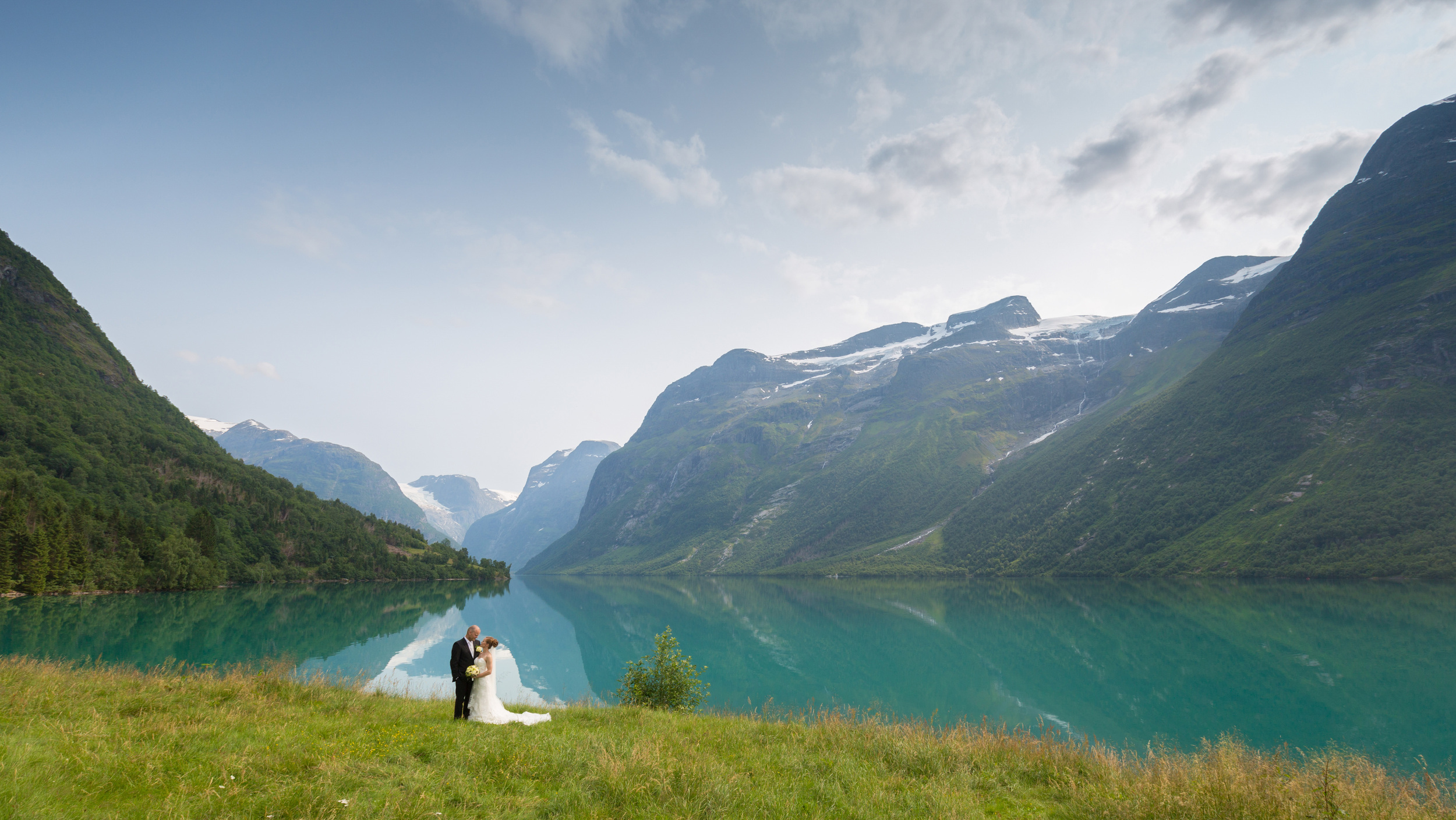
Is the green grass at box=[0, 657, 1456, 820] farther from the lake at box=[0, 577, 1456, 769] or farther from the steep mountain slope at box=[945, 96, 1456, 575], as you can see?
the steep mountain slope at box=[945, 96, 1456, 575]

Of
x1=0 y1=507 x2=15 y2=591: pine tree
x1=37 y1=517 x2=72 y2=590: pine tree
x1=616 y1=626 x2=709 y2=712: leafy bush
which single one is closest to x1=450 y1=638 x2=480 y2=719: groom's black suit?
x1=616 y1=626 x2=709 y2=712: leafy bush

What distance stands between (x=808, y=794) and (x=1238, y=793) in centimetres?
720

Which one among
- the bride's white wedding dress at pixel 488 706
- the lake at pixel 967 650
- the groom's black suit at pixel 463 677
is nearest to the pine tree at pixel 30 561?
the lake at pixel 967 650

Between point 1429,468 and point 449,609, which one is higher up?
point 1429,468

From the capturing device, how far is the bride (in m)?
15.8

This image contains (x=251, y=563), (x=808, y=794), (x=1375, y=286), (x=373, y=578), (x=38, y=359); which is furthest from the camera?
(x=1375, y=286)

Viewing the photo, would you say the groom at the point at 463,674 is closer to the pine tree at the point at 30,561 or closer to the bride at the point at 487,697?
the bride at the point at 487,697

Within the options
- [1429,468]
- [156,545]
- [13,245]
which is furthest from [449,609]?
[1429,468]

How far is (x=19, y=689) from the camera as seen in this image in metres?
13.7

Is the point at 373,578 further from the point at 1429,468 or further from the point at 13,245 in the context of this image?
the point at 1429,468

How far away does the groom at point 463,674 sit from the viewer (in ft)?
50.8

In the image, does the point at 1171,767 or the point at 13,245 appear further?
the point at 13,245

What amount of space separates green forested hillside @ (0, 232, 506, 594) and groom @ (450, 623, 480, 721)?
331 ft

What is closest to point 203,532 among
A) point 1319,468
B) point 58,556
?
point 58,556
